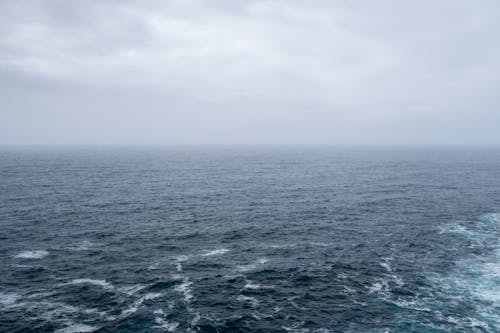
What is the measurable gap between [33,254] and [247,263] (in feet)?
149

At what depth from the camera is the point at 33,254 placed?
76.1 metres

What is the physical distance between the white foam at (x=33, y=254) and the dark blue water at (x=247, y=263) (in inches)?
22.6

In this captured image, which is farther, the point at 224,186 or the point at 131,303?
the point at 224,186

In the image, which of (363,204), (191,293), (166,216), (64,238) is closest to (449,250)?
(363,204)

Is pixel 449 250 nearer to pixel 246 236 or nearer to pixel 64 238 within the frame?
pixel 246 236

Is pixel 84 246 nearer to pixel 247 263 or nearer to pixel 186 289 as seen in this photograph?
pixel 186 289

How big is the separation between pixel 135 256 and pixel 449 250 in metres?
70.3

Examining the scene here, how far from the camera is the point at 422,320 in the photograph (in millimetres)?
53312

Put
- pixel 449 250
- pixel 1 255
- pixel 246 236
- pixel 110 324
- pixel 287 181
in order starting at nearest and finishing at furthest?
pixel 110 324, pixel 1 255, pixel 449 250, pixel 246 236, pixel 287 181

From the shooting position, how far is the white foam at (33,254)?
74562 mm

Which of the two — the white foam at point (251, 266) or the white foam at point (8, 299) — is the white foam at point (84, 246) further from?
the white foam at point (251, 266)

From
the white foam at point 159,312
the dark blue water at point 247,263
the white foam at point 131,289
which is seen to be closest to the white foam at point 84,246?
the dark blue water at point 247,263

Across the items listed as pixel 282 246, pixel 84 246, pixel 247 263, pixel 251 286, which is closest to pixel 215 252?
pixel 247 263

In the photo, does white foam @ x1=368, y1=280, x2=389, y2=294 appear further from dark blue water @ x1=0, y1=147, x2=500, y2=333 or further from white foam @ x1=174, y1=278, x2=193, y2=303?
white foam @ x1=174, y1=278, x2=193, y2=303
